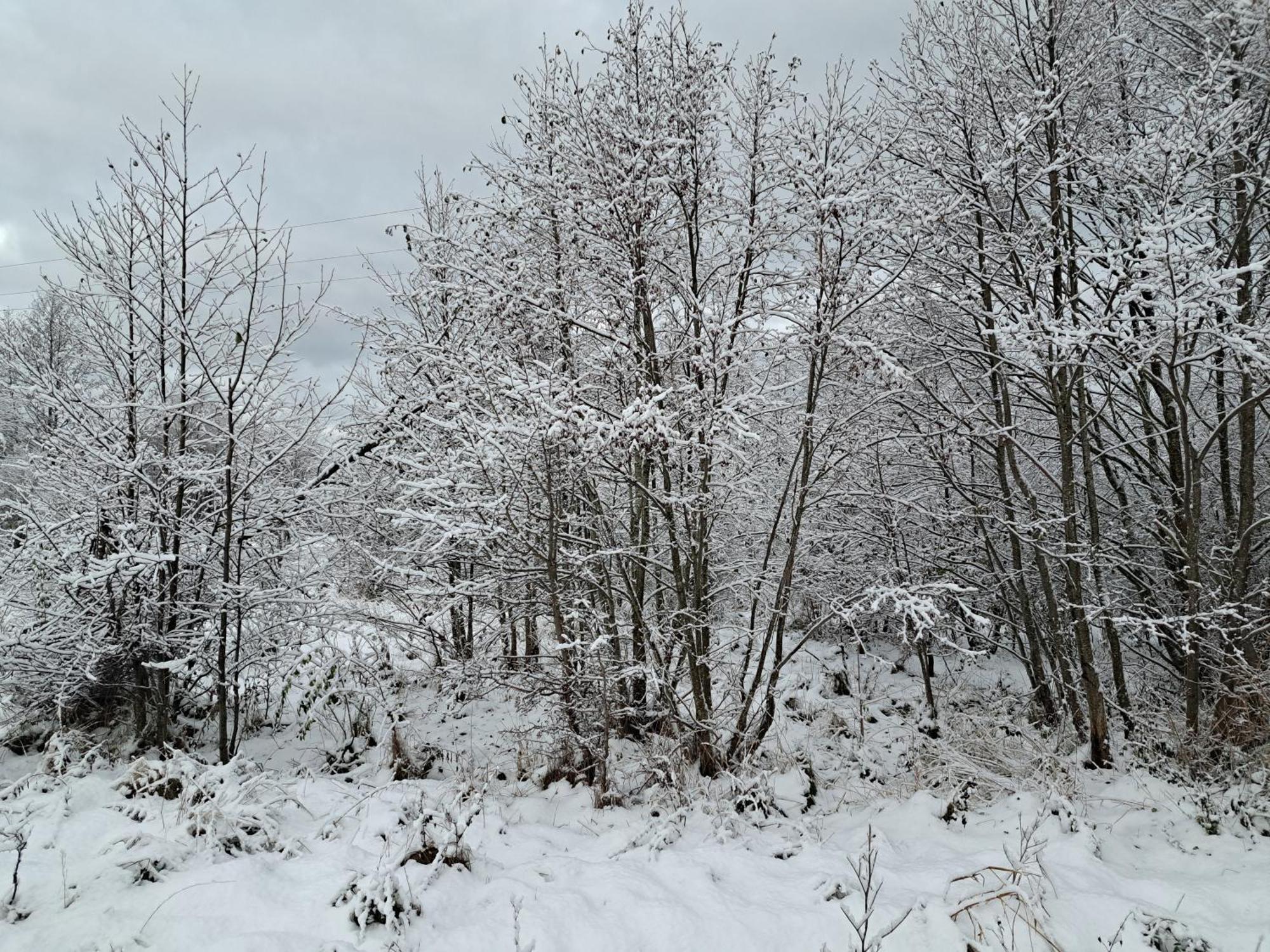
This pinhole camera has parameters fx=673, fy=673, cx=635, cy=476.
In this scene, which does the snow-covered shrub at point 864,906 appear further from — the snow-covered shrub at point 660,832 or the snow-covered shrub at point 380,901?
the snow-covered shrub at point 380,901

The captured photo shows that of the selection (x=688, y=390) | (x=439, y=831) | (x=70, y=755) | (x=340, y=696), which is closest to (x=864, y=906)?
(x=439, y=831)

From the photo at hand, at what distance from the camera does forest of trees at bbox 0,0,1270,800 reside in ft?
17.1

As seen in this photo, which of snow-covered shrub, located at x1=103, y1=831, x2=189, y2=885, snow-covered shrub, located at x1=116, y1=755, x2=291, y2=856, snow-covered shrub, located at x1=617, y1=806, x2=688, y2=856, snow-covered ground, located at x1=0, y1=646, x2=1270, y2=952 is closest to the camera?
snow-covered ground, located at x1=0, y1=646, x2=1270, y2=952

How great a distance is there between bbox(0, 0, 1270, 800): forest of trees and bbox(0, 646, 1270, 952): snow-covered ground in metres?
0.70

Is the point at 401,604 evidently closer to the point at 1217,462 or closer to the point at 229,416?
the point at 229,416

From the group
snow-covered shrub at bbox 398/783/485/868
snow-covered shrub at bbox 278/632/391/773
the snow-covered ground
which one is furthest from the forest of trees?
snow-covered shrub at bbox 398/783/485/868

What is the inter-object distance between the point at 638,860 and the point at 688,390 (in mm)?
3146

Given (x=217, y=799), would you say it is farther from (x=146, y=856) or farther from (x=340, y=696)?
(x=340, y=696)

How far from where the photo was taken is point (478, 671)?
5676 mm

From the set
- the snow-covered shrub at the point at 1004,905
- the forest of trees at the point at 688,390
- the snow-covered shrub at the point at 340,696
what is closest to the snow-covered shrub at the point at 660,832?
the forest of trees at the point at 688,390

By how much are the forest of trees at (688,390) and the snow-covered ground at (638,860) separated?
0.70 m

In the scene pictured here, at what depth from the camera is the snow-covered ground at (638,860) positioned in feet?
9.79

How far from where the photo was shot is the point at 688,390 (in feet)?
16.8

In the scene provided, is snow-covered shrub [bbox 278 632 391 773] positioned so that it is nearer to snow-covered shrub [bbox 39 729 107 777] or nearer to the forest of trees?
the forest of trees
